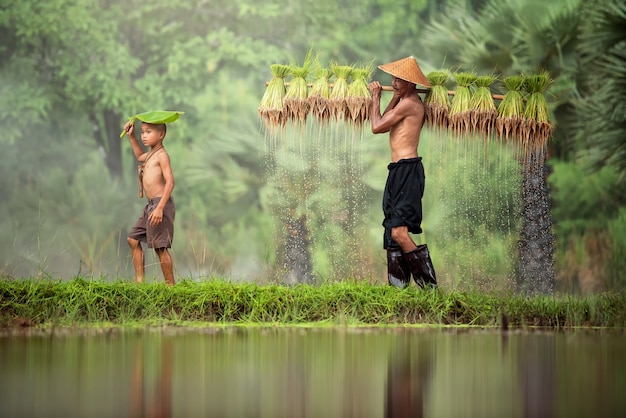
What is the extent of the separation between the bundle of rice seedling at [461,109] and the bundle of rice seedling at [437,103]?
0.05 meters

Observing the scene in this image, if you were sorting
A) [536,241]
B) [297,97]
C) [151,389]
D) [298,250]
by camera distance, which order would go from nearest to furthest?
[151,389] < [297,97] < [536,241] < [298,250]

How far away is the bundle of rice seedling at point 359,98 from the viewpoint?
25.4 ft

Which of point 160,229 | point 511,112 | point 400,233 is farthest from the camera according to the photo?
point 160,229

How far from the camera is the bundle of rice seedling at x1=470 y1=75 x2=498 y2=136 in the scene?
7.88 metres

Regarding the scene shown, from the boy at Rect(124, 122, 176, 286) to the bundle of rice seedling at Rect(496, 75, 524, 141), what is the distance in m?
2.46

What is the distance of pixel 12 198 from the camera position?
1488cm

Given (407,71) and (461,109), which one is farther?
(461,109)

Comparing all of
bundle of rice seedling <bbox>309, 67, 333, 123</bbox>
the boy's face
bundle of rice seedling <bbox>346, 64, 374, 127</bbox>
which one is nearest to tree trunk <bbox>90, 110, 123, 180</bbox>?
the boy's face

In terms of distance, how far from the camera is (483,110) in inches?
311

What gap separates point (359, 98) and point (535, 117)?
1.33 metres

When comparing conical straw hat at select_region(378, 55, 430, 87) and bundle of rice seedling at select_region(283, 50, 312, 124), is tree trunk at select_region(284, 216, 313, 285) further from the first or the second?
conical straw hat at select_region(378, 55, 430, 87)

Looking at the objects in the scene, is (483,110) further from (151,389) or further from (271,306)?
(151,389)

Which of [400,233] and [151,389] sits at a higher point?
[400,233]

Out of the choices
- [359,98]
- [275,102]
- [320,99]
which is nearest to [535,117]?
[359,98]
